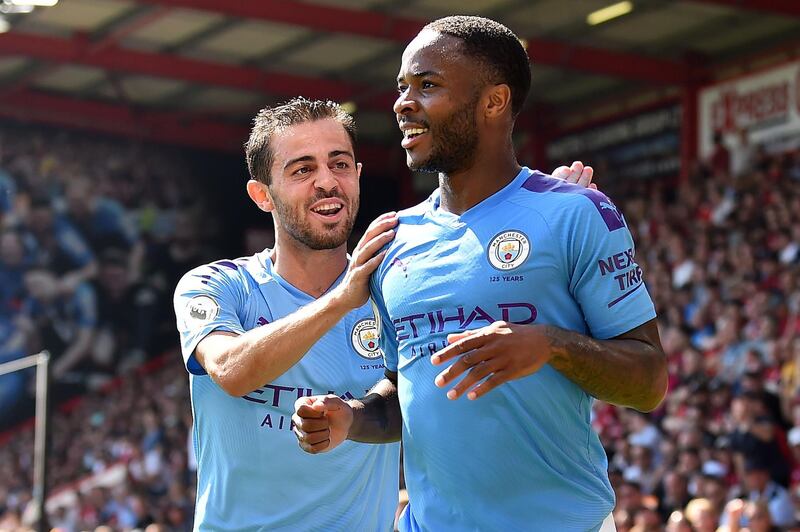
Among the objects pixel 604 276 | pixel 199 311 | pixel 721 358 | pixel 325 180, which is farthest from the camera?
pixel 721 358

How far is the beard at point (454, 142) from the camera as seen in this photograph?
3.65 m

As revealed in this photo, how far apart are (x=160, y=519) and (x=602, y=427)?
719 centimetres

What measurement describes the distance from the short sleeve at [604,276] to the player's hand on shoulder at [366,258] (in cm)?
61

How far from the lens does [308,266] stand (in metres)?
4.95

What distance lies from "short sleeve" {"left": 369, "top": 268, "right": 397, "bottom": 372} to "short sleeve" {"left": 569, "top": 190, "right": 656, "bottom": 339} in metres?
0.62

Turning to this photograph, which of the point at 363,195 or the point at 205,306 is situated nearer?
the point at 205,306

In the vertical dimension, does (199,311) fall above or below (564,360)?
above

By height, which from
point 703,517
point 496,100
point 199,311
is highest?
point 496,100

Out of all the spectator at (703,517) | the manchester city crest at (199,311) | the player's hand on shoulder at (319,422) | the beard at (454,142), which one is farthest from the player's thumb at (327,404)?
the spectator at (703,517)

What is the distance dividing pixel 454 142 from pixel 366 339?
1300 millimetres

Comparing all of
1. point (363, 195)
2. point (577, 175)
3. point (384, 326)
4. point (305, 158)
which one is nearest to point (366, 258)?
point (384, 326)

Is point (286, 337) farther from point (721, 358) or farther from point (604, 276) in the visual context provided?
point (721, 358)

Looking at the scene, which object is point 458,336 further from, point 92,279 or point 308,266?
point 92,279

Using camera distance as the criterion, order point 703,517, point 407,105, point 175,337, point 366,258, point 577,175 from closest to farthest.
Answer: point 407,105 → point 366,258 → point 577,175 → point 703,517 → point 175,337
